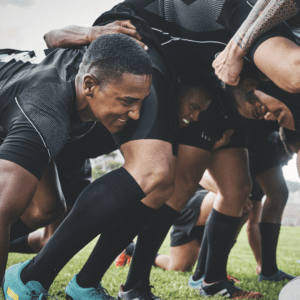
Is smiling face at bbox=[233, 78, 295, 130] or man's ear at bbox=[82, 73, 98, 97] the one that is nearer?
man's ear at bbox=[82, 73, 98, 97]

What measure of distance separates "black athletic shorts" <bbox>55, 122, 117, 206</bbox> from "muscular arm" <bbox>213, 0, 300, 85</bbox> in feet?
2.93

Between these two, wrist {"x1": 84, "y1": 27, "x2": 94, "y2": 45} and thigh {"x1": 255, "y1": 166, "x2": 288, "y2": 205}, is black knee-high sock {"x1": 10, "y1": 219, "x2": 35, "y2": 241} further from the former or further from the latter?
thigh {"x1": 255, "y1": 166, "x2": 288, "y2": 205}

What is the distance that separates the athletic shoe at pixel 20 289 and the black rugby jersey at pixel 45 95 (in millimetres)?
528

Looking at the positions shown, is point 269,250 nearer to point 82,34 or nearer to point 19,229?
point 19,229

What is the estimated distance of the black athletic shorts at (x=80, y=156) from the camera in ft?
7.27

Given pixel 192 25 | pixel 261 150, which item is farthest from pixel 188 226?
pixel 192 25

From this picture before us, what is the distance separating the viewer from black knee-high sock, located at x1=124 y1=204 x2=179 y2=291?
1.82m

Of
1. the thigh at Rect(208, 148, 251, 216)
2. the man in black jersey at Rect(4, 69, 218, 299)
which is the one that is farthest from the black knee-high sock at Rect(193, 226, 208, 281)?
the man in black jersey at Rect(4, 69, 218, 299)

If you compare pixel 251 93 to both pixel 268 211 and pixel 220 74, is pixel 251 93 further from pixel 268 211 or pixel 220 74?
pixel 268 211

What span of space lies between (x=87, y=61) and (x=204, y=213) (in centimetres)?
230

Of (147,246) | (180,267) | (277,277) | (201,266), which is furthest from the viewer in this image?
(180,267)

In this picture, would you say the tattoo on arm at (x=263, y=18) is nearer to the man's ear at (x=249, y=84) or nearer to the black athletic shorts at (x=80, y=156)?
the man's ear at (x=249, y=84)

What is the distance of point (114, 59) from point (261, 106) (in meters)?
1.05

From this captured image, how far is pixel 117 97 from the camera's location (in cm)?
150
